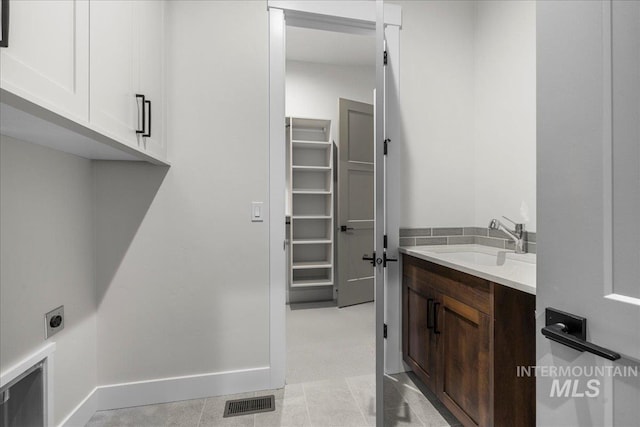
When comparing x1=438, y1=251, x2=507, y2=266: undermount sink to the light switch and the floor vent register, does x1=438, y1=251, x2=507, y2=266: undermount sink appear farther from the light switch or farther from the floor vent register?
the floor vent register

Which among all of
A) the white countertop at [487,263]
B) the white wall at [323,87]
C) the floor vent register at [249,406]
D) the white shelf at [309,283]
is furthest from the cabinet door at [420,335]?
the white wall at [323,87]

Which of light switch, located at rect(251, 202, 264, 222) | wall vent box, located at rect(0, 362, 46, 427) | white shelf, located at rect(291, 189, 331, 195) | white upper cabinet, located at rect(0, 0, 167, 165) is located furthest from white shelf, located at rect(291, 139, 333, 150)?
wall vent box, located at rect(0, 362, 46, 427)

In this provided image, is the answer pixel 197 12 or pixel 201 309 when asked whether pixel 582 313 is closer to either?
pixel 201 309

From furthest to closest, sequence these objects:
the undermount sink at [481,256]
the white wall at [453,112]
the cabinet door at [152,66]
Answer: the white wall at [453,112]
the undermount sink at [481,256]
the cabinet door at [152,66]

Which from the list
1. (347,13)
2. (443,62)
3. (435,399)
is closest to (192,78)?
(347,13)

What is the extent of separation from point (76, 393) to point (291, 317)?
1.97 metres

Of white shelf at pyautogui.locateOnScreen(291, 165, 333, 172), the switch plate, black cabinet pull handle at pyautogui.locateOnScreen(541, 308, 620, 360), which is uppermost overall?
white shelf at pyautogui.locateOnScreen(291, 165, 333, 172)

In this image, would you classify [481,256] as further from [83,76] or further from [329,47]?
[329,47]

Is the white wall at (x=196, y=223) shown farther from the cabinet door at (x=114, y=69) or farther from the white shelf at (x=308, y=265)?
the white shelf at (x=308, y=265)

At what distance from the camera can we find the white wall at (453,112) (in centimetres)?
217

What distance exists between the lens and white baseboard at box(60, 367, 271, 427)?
1.77 meters

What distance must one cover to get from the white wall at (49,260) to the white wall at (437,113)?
1.94 meters

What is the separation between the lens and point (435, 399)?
6.13 feet

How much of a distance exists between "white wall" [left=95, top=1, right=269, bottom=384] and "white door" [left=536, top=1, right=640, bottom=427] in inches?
60.0
